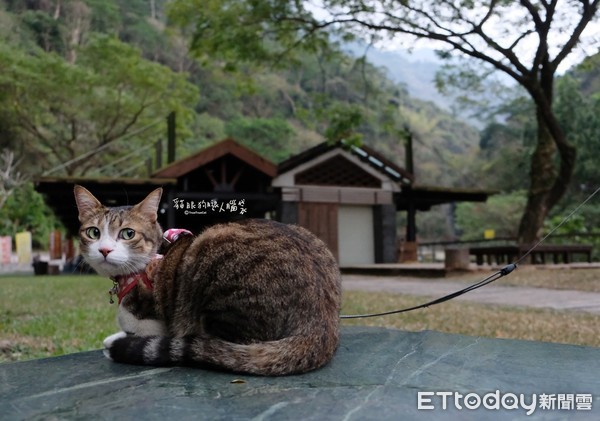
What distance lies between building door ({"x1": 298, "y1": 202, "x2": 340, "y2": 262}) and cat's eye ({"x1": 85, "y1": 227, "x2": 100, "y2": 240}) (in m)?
10.7

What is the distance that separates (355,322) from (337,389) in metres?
3.40

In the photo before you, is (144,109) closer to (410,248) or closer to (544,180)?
(410,248)

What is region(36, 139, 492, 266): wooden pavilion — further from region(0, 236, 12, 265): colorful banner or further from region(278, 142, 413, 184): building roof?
region(0, 236, 12, 265): colorful banner

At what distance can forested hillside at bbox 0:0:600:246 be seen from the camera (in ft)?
38.9

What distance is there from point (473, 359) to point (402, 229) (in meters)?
26.1

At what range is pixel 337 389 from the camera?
1.50 metres

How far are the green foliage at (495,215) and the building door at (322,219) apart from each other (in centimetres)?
1037

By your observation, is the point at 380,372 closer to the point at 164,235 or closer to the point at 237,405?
the point at 237,405

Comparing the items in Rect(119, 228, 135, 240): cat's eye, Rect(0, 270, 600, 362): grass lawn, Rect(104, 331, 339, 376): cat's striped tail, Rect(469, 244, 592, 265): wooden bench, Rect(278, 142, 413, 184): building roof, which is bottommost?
Rect(0, 270, 600, 362): grass lawn

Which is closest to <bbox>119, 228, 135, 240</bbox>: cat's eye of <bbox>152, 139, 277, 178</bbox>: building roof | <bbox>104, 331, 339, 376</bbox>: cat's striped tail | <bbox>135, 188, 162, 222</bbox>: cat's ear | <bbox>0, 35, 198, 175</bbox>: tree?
<bbox>135, 188, 162, 222</bbox>: cat's ear

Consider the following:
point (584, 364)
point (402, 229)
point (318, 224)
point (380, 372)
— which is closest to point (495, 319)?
point (584, 364)

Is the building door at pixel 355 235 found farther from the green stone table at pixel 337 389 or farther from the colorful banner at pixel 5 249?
the green stone table at pixel 337 389

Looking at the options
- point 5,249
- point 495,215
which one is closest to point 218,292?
point 5,249

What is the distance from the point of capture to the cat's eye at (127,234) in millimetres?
1809
